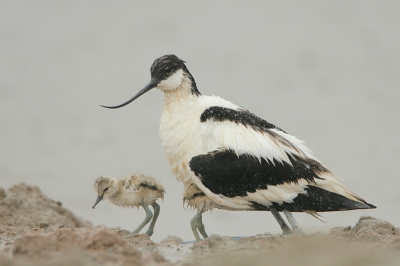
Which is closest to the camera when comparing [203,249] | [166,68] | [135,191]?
[203,249]

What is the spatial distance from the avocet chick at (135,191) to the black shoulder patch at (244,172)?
1.31 m

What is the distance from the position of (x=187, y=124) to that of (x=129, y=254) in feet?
8.36

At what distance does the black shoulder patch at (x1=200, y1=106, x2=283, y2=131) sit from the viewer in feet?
22.8

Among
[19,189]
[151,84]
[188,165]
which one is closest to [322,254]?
[188,165]

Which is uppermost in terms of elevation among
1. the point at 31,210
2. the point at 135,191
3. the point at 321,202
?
the point at 31,210

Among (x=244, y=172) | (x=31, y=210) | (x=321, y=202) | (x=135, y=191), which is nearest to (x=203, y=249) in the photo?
(x=244, y=172)

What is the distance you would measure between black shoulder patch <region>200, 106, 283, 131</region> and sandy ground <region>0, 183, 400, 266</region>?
1.12m

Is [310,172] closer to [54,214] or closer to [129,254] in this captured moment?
[129,254]

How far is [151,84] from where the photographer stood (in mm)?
7785

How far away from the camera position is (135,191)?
809cm

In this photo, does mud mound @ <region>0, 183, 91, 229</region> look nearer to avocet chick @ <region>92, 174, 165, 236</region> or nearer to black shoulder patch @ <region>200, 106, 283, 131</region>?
avocet chick @ <region>92, 174, 165, 236</region>

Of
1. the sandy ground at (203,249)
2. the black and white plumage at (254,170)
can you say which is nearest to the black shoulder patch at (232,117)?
the black and white plumage at (254,170)

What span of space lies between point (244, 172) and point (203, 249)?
1152 mm

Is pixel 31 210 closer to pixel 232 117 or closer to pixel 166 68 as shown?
pixel 166 68
